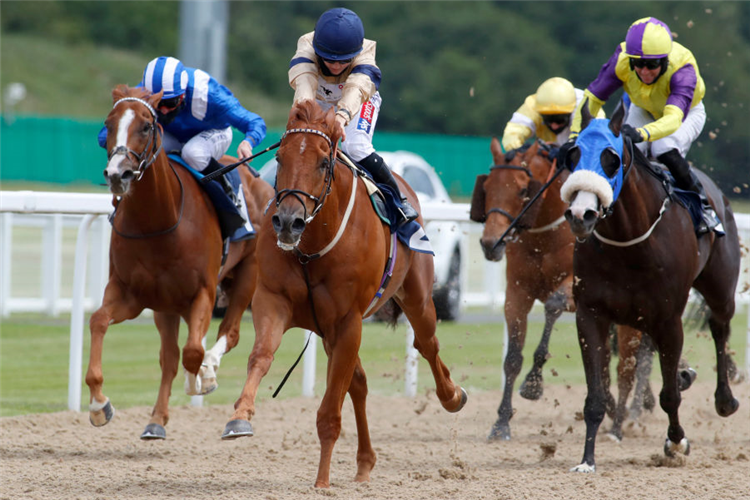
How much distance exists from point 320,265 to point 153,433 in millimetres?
1684

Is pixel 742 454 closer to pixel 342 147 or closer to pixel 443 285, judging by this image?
pixel 342 147

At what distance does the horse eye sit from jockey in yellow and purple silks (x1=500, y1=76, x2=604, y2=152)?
61.9 inches

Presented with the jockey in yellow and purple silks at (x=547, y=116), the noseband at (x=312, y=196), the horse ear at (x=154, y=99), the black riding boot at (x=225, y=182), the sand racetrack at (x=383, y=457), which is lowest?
the sand racetrack at (x=383, y=457)

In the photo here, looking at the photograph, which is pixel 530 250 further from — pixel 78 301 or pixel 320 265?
pixel 78 301

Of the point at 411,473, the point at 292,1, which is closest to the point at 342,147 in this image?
the point at 411,473

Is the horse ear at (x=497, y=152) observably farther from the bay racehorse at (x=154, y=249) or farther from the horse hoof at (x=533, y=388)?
the bay racehorse at (x=154, y=249)

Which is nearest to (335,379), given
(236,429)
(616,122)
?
(236,429)

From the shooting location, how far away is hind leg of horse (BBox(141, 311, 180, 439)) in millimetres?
6094

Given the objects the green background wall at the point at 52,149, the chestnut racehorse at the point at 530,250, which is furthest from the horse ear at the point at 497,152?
the green background wall at the point at 52,149

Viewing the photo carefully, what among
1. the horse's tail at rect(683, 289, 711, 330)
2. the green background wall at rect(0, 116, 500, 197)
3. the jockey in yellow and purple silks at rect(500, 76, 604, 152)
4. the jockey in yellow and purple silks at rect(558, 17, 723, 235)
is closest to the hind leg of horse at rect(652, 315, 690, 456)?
the jockey in yellow and purple silks at rect(558, 17, 723, 235)

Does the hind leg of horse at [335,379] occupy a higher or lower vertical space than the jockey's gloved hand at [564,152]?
lower

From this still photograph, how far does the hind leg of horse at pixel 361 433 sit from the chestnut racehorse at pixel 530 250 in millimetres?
1606

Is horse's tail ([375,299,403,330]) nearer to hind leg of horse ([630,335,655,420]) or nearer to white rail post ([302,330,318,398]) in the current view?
white rail post ([302,330,318,398])

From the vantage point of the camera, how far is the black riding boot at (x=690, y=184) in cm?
636
